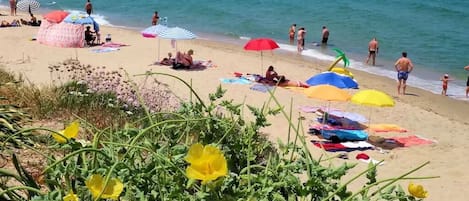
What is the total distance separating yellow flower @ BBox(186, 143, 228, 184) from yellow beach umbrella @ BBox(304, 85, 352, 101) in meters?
9.02

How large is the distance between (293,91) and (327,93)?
4.06 metres

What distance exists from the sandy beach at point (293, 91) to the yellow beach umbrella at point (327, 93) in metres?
0.84

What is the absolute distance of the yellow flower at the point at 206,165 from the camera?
128cm

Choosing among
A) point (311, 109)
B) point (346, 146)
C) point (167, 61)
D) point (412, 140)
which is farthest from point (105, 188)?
point (167, 61)

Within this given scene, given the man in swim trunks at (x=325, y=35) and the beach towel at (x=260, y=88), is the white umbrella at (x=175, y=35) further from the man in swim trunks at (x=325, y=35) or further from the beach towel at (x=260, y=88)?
the man in swim trunks at (x=325, y=35)

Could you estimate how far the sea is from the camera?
838 inches

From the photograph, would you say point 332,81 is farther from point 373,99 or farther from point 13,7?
point 13,7

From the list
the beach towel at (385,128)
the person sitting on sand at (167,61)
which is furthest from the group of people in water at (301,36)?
the beach towel at (385,128)

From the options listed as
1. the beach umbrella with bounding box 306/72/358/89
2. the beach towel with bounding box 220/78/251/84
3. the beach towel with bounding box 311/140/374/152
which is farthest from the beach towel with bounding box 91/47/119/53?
the beach towel with bounding box 311/140/374/152

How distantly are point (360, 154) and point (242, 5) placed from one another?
26204 mm

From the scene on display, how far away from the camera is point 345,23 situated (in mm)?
29859

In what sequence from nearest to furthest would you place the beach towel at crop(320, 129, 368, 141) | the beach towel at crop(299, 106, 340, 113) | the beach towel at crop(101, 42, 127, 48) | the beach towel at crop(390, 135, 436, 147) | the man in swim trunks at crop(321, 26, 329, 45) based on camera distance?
the beach towel at crop(320, 129, 368, 141) < the beach towel at crop(390, 135, 436, 147) < the beach towel at crop(299, 106, 340, 113) < the beach towel at crop(101, 42, 127, 48) < the man in swim trunks at crop(321, 26, 329, 45)

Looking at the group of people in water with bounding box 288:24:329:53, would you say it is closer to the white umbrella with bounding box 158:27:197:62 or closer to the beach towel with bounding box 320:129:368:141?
the white umbrella with bounding box 158:27:197:62

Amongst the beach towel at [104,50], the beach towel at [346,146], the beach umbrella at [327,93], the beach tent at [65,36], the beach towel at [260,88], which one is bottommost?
the beach towel at [346,146]
